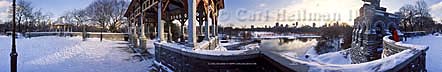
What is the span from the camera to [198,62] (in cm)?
676

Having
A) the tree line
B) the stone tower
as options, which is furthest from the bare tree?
the stone tower

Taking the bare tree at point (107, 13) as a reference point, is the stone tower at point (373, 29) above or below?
below

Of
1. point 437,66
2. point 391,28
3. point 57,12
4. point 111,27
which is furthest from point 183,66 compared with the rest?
point 57,12

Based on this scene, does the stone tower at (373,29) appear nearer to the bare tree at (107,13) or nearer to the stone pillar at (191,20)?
the stone pillar at (191,20)

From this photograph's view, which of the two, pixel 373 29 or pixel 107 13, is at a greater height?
pixel 107 13

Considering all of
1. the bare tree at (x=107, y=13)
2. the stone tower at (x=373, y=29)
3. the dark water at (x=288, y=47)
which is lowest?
the dark water at (x=288, y=47)

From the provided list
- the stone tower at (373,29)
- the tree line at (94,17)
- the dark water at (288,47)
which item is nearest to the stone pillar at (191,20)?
the dark water at (288,47)

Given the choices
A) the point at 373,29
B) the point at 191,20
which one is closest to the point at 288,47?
the point at 373,29

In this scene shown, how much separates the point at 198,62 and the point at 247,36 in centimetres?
4876

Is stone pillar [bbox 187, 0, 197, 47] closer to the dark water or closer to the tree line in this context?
the dark water

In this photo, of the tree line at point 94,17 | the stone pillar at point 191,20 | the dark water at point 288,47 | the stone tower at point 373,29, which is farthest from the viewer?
the tree line at point 94,17

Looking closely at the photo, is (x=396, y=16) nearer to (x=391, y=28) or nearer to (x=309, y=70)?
(x=391, y=28)

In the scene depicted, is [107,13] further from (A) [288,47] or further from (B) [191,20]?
(B) [191,20]

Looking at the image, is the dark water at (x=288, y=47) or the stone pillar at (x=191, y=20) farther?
the dark water at (x=288, y=47)
